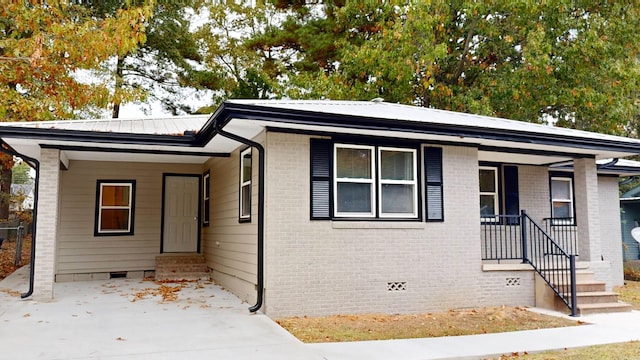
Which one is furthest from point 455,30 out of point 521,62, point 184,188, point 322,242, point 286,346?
point 286,346

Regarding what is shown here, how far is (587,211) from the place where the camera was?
10.2m

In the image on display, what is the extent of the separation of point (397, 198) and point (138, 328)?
4507 millimetres

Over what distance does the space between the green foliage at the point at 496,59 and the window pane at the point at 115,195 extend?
7.51 meters

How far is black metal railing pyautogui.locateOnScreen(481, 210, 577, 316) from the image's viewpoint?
29.1ft

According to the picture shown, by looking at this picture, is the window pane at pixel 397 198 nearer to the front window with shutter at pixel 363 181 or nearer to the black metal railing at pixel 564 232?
the front window with shutter at pixel 363 181

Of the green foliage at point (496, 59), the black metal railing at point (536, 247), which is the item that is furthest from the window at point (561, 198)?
the green foliage at point (496, 59)

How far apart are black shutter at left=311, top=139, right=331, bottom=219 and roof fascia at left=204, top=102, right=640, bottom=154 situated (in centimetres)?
57

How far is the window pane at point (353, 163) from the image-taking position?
8.47 meters

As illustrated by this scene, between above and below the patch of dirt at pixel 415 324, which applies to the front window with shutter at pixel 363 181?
above

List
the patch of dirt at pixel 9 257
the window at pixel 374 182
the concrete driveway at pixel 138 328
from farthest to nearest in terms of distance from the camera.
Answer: the patch of dirt at pixel 9 257
the window at pixel 374 182
the concrete driveway at pixel 138 328

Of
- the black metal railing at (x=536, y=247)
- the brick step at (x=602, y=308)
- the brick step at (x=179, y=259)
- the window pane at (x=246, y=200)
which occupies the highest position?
the window pane at (x=246, y=200)

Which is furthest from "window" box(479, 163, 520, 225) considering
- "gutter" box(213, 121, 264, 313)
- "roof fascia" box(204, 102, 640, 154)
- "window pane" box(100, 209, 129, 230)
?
"window pane" box(100, 209, 129, 230)

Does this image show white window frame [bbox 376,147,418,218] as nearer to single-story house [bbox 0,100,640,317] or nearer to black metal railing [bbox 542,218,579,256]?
single-story house [bbox 0,100,640,317]

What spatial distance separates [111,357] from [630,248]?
18.2m
